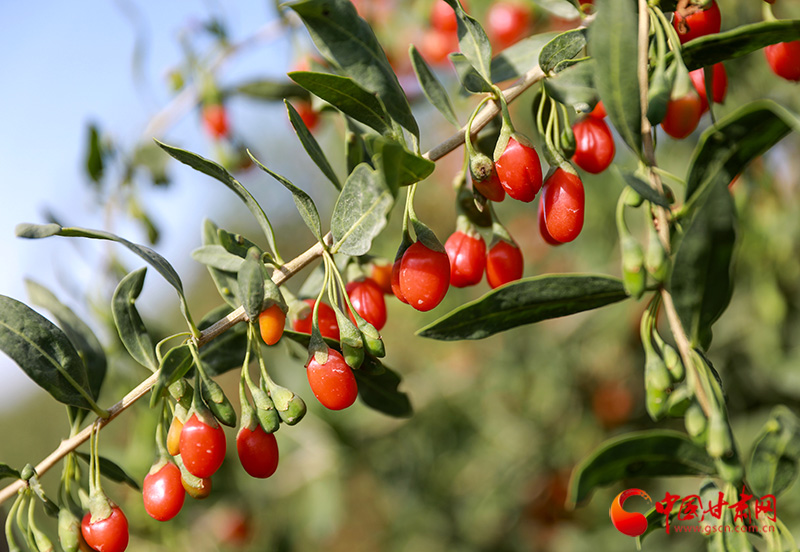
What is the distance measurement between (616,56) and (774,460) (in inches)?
26.0

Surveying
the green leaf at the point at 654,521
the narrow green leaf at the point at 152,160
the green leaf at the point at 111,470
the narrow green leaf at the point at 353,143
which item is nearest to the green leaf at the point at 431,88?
the narrow green leaf at the point at 353,143

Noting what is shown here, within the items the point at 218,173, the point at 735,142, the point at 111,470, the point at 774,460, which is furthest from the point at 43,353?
the point at 774,460

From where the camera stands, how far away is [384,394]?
111 cm

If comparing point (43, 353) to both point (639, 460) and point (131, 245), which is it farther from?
point (639, 460)

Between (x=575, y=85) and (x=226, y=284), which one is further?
(x=226, y=284)

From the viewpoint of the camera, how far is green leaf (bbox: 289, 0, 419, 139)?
0.79m

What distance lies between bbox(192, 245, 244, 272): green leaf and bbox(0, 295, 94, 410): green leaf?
225 mm

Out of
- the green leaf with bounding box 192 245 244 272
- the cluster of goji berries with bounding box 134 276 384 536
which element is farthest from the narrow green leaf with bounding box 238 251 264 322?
the green leaf with bounding box 192 245 244 272

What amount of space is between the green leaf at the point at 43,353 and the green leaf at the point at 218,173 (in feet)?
1.00

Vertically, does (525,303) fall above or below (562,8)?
below

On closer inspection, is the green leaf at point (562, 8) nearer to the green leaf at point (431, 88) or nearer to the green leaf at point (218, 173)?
the green leaf at point (431, 88)

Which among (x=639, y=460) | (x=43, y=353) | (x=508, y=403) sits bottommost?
(x=508, y=403)

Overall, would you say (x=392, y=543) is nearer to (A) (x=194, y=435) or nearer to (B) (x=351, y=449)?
(B) (x=351, y=449)

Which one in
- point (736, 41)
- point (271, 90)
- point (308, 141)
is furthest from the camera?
point (271, 90)
